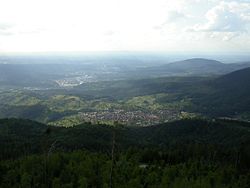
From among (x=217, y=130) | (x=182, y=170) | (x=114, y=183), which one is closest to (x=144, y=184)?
(x=114, y=183)

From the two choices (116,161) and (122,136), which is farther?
(122,136)

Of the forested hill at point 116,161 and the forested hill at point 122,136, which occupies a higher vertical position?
the forested hill at point 116,161

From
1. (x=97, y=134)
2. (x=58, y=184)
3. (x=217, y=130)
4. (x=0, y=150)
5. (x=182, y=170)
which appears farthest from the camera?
(x=217, y=130)

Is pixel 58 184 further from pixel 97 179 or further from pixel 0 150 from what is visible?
pixel 0 150

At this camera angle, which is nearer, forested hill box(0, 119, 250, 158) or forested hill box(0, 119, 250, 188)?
forested hill box(0, 119, 250, 188)

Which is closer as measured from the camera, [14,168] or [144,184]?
[144,184]

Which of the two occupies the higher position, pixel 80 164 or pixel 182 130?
pixel 80 164

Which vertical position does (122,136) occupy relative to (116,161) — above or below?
below

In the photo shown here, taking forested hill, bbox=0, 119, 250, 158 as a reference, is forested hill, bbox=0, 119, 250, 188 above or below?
above

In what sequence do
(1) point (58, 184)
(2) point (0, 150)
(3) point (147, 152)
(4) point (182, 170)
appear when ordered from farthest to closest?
1. (2) point (0, 150)
2. (3) point (147, 152)
3. (4) point (182, 170)
4. (1) point (58, 184)

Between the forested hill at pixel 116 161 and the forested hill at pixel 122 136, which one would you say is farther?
the forested hill at pixel 122 136
